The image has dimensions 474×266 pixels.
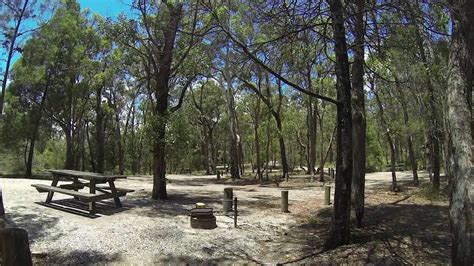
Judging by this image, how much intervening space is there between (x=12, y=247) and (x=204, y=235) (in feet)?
21.1

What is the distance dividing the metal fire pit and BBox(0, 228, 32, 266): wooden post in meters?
6.86

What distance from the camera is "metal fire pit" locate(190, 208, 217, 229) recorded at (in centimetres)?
1077

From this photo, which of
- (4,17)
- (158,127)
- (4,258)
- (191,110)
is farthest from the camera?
(191,110)

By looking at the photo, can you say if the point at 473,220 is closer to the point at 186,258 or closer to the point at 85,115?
the point at 186,258

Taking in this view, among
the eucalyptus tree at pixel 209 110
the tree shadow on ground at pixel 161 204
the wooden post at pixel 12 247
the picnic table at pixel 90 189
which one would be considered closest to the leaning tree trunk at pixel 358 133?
the tree shadow on ground at pixel 161 204

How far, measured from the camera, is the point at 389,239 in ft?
29.3

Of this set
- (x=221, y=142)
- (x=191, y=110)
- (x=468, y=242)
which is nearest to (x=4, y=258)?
(x=468, y=242)

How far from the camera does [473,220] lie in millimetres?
5922

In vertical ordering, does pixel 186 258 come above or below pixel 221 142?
below

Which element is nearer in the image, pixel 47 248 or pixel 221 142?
pixel 47 248

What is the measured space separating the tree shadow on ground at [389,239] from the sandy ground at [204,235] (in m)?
0.02

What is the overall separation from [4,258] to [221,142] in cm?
5763

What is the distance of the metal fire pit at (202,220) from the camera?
10.8 meters

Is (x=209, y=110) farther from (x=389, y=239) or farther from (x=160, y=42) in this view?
(x=389, y=239)
